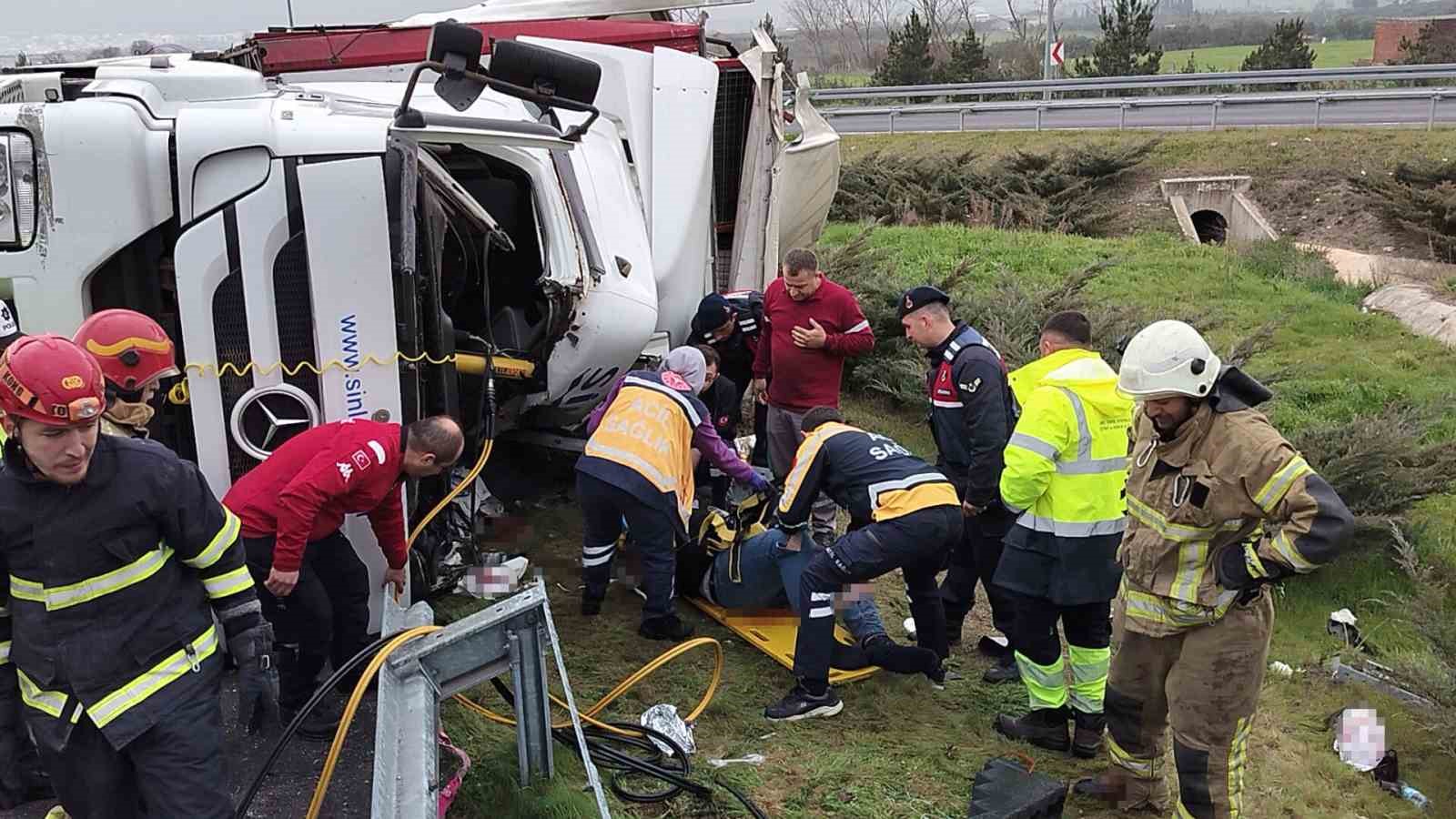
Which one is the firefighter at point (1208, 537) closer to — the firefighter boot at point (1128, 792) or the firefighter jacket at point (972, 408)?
the firefighter boot at point (1128, 792)

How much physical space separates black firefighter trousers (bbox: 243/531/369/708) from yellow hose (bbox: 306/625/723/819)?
0.23 m

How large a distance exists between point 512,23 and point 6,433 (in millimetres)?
4629

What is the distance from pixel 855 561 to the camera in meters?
4.18

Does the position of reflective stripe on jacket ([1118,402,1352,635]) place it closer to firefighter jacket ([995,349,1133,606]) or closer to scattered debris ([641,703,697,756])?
firefighter jacket ([995,349,1133,606])

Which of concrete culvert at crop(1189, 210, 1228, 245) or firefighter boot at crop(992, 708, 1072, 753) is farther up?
concrete culvert at crop(1189, 210, 1228, 245)

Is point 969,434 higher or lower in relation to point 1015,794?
higher

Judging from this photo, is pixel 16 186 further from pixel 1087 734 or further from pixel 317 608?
pixel 1087 734

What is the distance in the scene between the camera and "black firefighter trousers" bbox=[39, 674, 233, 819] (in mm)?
2633

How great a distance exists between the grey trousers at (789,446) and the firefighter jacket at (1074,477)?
197 centimetres

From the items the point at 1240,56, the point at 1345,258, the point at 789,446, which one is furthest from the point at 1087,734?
the point at 1240,56

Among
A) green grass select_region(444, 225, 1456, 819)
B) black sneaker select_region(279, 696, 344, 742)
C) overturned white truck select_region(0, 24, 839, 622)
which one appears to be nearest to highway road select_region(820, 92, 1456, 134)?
green grass select_region(444, 225, 1456, 819)

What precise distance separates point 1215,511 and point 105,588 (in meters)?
2.79

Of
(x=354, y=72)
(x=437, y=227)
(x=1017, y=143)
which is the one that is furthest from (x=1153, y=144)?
(x=437, y=227)

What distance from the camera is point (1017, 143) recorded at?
57.1 ft
